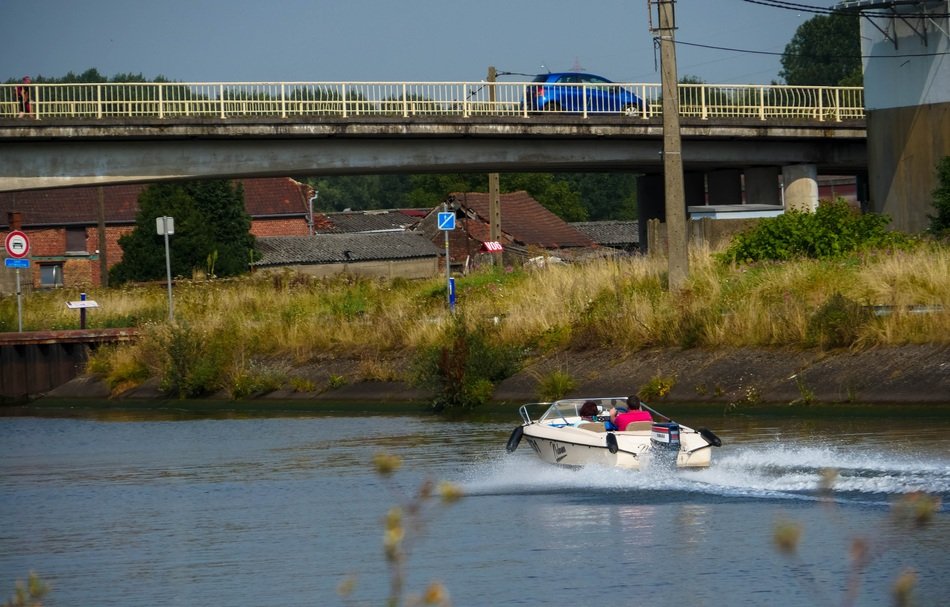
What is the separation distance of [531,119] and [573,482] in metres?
30.5

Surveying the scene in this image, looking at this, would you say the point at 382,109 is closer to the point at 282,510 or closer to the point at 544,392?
the point at 544,392

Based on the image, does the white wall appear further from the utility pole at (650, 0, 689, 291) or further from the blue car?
the utility pole at (650, 0, 689, 291)

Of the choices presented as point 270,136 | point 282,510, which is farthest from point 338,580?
point 270,136

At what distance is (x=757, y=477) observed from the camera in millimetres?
19094

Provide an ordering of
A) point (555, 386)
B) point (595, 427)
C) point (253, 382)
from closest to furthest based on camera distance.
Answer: point (595, 427) < point (555, 386) < point (253, 382)

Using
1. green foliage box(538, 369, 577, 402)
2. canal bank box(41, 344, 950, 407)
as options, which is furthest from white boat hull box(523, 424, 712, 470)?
green foliage box(538, 369, 577, 402)

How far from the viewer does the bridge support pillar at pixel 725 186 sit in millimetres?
58625

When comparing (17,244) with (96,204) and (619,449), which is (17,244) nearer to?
(619,449)

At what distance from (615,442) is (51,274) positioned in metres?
71.3

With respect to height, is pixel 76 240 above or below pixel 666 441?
above

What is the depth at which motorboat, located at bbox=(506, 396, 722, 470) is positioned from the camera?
19391mm

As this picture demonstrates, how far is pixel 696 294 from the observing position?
32.0 metres

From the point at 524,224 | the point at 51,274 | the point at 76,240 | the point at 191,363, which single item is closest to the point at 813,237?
the point at 191,363

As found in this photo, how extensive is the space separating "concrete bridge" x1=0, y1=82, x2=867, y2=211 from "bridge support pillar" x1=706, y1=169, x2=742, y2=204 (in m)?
1.94
